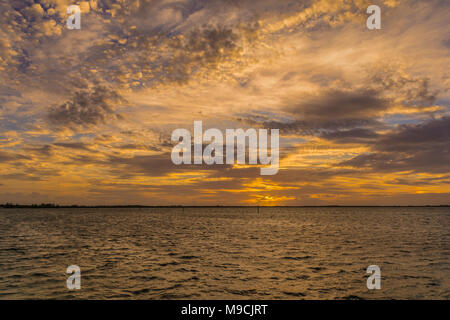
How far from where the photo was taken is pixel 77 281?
23.9m

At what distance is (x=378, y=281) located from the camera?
24.1 m

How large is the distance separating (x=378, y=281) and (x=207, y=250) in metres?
22.3

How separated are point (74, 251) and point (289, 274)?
28579 millimetres

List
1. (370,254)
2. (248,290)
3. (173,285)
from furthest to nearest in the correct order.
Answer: (370,254) → (173,285) → (248,290)
